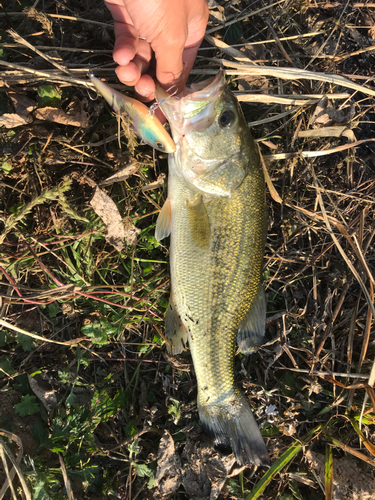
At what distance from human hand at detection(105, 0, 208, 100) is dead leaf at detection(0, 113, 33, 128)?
2.70 ft

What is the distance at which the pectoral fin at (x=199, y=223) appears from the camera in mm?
2543

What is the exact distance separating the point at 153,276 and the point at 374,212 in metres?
2.28

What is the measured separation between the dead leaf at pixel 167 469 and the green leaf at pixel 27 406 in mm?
1126

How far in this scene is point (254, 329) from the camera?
2729 mm

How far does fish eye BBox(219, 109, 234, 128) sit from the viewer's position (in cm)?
246

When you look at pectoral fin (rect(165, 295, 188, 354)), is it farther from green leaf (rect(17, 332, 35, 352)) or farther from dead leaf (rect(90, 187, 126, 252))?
green leaf (rect(17, 332, 35, 352))

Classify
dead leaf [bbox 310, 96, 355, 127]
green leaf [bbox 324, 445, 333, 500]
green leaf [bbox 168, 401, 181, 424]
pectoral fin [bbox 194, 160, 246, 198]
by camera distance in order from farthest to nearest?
dead leaf [bbox 310, 96, 355, 127], green leaf [bbox 168, 401, 181, 424], green leaf [bbox 324, 445, 333, 500], pectoral fin [bbox 194, 160, 246, 198]

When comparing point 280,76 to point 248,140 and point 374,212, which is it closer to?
point 248,140

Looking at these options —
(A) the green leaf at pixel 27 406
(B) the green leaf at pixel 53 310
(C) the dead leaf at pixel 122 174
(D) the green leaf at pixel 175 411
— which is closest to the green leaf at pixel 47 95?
(C) the dead leaf at pixel 122 174

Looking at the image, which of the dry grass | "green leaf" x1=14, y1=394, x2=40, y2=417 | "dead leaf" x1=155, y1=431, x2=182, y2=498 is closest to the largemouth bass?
the dry grass

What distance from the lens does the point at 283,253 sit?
317 cm

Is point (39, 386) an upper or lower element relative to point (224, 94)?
lower

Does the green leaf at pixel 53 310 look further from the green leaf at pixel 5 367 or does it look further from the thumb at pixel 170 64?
the thumb at pixel 170 64

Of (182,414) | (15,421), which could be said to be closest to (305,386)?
(182,414)
